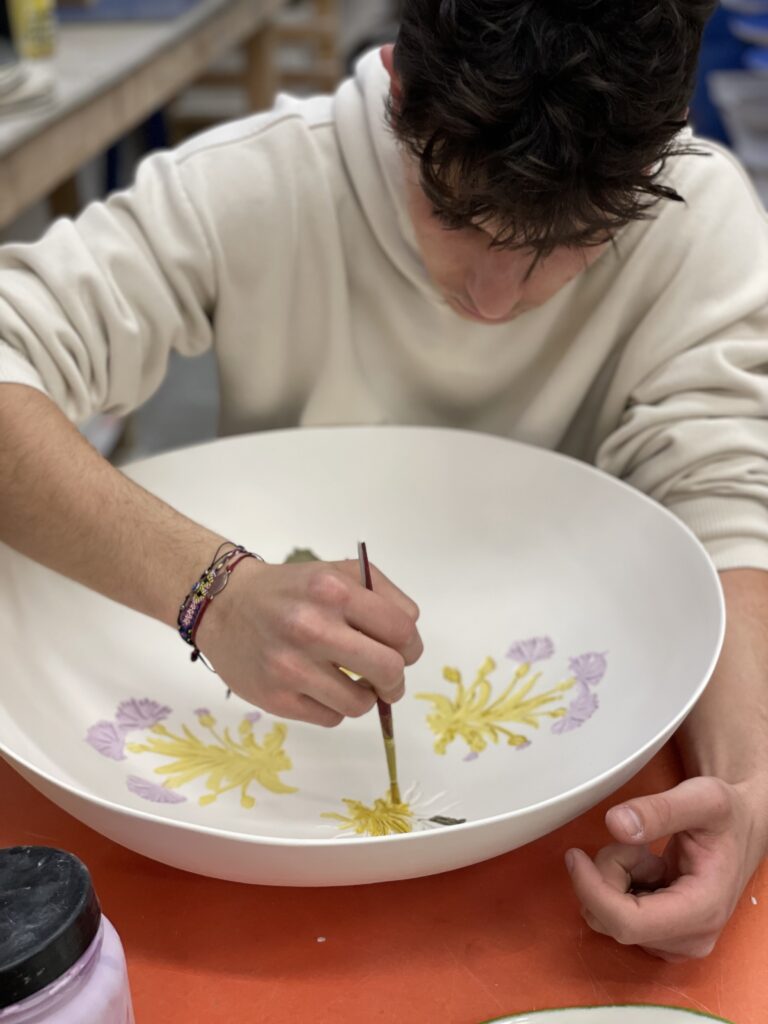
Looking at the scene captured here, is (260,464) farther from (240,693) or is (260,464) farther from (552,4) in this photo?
(552,4)

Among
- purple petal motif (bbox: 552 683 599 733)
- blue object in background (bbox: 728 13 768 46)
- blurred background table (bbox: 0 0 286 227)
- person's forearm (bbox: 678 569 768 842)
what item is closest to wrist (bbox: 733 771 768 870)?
person's forearm (bbox: 678 569 768 842)

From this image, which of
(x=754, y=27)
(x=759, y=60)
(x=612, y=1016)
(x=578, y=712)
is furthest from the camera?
(x=759, y=60)

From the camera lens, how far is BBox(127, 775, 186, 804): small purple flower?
76 cm

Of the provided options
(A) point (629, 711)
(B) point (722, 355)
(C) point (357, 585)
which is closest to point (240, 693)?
(C) point (357, 585)

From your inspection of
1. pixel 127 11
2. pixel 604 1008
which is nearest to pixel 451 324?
pixel 604 1008

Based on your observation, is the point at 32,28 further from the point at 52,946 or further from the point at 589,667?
the point at 52,946

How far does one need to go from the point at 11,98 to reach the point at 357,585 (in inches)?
51.3

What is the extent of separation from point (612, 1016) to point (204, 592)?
1.20ft

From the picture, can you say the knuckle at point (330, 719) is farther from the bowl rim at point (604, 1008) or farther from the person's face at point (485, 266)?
the person's face at point (485, 266)

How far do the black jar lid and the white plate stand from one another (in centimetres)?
25

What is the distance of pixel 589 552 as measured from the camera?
0.96 m

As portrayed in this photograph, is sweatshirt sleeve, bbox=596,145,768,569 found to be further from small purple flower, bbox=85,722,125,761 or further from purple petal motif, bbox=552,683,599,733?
small purple flower, bbox=85,722,125,761

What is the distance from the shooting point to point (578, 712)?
0.83m

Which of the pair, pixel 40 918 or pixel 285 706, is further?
pixel 285 706
